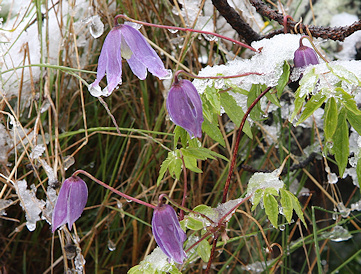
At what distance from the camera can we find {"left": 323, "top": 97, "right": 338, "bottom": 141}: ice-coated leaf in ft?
1.94

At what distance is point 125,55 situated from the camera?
27.4 inches

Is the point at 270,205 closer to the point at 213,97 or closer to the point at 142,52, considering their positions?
the point at 213,97

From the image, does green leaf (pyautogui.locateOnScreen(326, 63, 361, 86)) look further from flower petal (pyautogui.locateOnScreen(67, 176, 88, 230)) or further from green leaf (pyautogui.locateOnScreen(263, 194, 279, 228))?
flower petal (pyautogui.locateOnScreen(67, 176, 88, 230))

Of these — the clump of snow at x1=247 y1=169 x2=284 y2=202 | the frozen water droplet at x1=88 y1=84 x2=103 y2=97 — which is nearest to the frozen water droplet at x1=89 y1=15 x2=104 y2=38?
the frozen water droplet at x1=88 y1=84 x2=103 y2=97

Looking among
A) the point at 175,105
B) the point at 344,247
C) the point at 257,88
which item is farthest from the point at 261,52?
the point at 344,247

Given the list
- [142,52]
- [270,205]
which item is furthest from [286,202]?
[142,52]

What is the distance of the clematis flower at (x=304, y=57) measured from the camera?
2.28 ft

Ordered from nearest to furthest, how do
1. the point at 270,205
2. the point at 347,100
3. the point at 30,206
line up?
the point at 347,100 → the point at 270,205 → the point at 30,206

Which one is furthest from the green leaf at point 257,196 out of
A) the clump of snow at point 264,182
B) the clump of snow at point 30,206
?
the clump of snow at point 30,206

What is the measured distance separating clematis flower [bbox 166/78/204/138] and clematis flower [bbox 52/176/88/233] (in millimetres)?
205

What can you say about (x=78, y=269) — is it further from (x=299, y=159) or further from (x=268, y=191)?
(x=299, y=159)

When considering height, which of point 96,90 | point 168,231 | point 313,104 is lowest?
point 168,231

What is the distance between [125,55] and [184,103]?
129 millimetres

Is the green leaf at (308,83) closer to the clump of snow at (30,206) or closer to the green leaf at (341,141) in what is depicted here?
the green leaf at (341,141)
